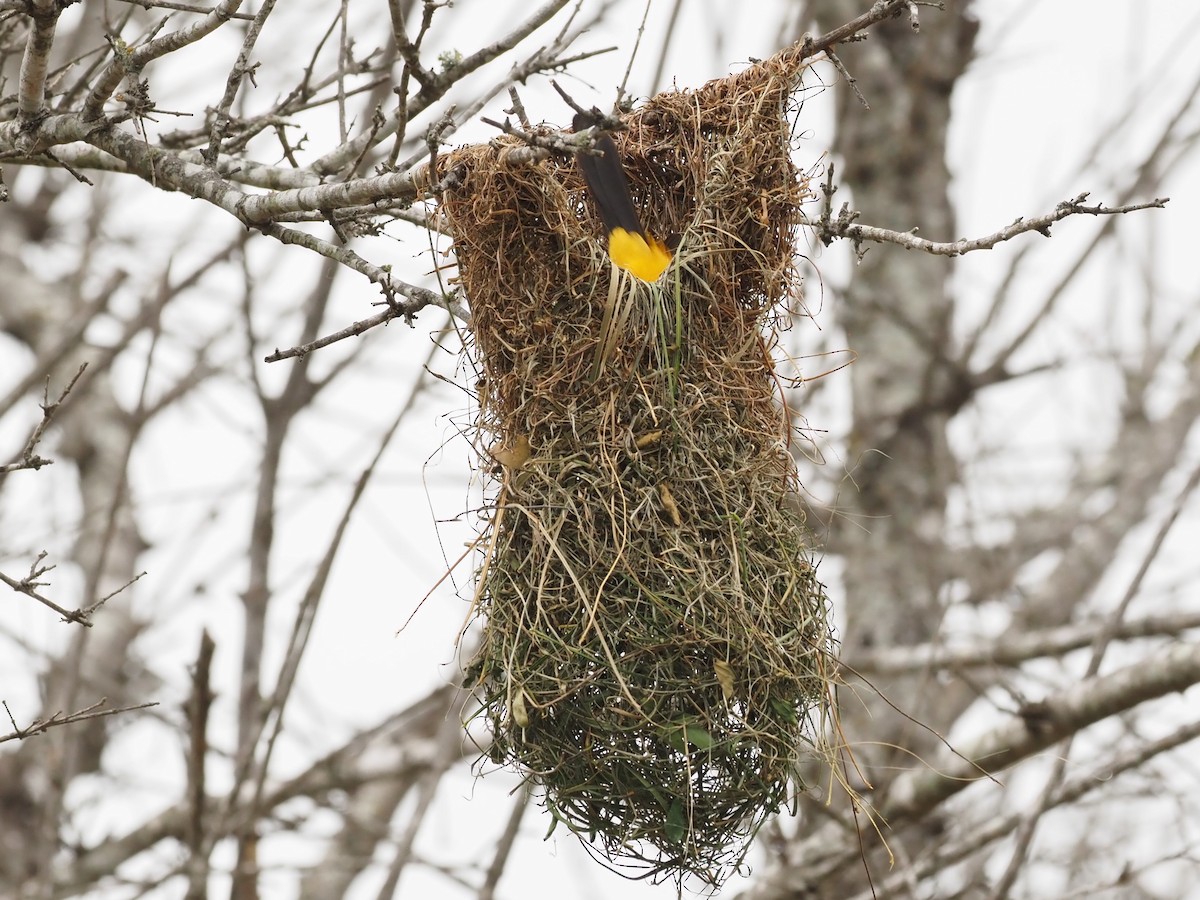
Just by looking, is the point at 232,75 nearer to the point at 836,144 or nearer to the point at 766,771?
the point at 766,771

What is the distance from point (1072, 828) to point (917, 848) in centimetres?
291

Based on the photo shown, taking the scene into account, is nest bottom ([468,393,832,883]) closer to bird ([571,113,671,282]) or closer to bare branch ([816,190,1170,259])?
bird ([571,113,671,282])

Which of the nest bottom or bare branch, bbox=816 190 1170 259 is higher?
bare branch, bbox=816 190 1170 259

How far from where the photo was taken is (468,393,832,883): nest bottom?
81.1 inches

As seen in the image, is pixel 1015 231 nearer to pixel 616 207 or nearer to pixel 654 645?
pixel 616 207

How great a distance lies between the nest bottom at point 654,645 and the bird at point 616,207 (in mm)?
266

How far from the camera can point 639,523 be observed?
2117 millimetres

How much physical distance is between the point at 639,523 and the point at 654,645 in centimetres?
21

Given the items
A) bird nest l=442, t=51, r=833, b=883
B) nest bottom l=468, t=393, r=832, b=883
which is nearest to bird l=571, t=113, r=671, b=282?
bird nest l=442, t=51, r=833, b=883

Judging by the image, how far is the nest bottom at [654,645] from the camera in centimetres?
206

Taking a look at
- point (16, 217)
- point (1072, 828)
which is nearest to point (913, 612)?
point (1072, 828)

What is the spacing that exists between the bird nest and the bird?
4 cm

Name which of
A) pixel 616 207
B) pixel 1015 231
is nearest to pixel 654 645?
pixel 616 207

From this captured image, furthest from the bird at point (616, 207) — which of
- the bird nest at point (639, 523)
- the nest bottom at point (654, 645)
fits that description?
the nest bottom at point (654, 645)
